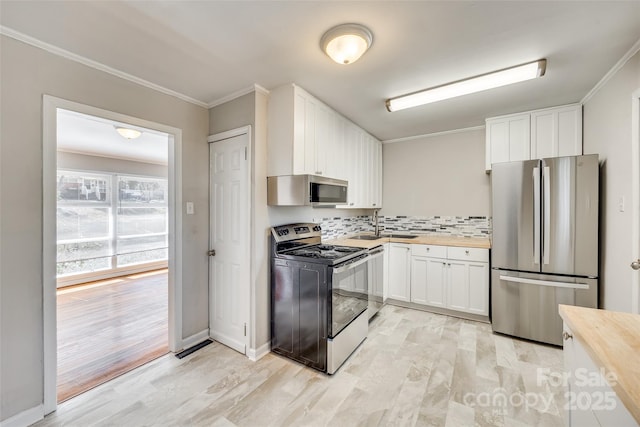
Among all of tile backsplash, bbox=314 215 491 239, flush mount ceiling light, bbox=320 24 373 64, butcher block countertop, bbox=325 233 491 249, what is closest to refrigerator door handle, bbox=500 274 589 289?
butcher block countertop, bbox=325 233 491 249

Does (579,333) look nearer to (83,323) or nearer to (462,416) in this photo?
(462,416)

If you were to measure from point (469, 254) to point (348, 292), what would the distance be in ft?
5.56

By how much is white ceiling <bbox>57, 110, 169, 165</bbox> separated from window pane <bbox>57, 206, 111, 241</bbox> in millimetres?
1093

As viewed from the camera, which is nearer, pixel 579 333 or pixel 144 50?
pixel 579 333

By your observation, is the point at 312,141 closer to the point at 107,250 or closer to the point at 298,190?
the point at 298,190

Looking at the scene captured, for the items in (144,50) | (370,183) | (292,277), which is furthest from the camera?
(370,183)

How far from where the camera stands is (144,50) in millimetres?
1819

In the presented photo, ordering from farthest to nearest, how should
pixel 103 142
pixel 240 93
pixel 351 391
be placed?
pixel 103 142
pixel 240 93
pixel 351 391

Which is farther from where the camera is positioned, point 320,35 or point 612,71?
point 612,71

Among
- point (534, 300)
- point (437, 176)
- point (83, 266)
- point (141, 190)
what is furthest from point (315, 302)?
point (141, 190)

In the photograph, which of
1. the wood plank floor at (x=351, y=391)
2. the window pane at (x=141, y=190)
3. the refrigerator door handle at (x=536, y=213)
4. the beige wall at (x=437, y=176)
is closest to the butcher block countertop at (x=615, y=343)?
the wood plank floor at (x=351, y=391)

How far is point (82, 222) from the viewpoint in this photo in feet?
16.2

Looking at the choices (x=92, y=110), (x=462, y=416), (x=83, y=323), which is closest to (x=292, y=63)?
(x=92, y=110)

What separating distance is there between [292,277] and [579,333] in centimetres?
185
